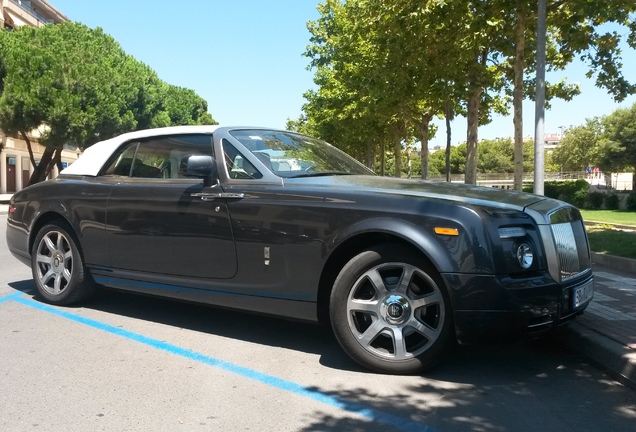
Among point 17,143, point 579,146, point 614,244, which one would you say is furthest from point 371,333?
point 579,146

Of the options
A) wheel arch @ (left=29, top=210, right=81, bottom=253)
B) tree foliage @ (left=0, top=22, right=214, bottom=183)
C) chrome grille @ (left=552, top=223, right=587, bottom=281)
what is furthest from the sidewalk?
tree foliage @ (left=0, top=22, right=214, bottom=183)

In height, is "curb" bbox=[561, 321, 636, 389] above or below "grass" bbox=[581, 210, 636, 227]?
above

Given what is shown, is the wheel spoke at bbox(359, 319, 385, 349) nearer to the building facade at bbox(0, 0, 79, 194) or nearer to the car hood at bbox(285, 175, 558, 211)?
the car hood at bbox(285, 175, 558, 211)

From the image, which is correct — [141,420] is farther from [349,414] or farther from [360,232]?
[360,232]

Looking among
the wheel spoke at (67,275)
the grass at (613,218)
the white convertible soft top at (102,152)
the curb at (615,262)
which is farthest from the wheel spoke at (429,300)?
the grass at (613,218)

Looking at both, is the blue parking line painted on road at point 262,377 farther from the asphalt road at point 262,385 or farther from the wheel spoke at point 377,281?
the wheel spoke at point 377,281

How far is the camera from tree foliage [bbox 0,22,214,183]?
30.0 m

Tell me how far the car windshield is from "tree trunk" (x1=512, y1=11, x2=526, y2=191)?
9285 millimetres

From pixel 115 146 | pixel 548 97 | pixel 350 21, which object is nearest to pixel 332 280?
pixel 115 146

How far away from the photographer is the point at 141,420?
3.21 m

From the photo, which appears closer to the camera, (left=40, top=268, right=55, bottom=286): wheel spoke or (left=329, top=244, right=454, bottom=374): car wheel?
(left=329, top=244, right=454, bottom=374): car wheel

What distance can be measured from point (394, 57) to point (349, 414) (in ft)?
46.6

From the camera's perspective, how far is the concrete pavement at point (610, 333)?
12.9 feet

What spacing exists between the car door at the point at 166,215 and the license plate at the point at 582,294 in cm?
242
